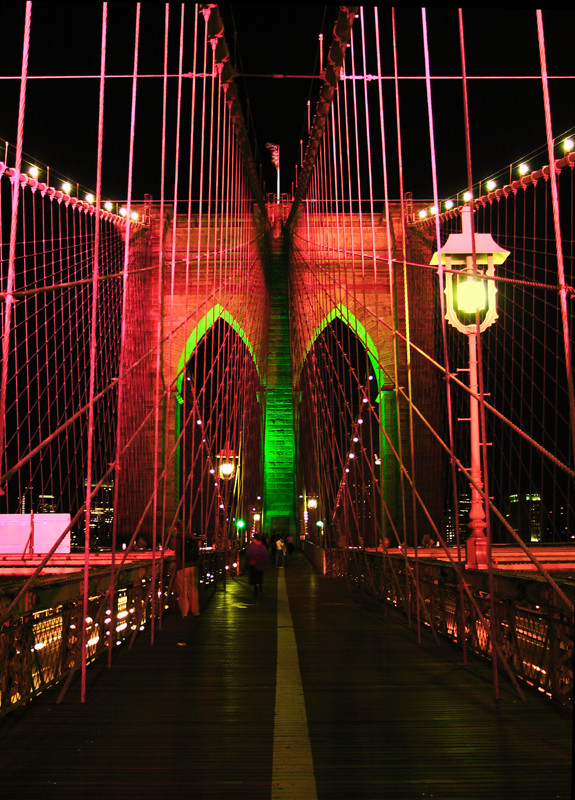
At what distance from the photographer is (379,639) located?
19.7ft

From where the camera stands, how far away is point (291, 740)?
10.3ft

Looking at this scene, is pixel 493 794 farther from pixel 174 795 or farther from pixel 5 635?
pixel 5 635

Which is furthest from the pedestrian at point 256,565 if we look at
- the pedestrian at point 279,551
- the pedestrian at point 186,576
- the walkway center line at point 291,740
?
the pedestrian at point 279,551

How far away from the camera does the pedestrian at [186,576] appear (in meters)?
7.70

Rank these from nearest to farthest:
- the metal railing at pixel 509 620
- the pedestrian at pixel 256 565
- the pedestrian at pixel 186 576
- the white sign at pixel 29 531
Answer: the metal railing at pixel 509 620 → the pedestrian at pixel 186 576 → the pedestrian at pixel 256 565 → the white sign at pixel 29 531

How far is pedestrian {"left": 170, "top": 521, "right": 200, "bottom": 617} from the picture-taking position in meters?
7.70

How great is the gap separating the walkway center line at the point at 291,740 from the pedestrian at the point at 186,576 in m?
2.48

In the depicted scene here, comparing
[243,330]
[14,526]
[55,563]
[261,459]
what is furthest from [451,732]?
[261,459]

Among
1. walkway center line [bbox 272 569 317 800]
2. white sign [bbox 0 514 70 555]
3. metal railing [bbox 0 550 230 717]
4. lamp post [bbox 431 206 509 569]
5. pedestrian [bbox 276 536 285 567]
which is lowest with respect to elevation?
walkway center line [bbox 272 569 317 800]

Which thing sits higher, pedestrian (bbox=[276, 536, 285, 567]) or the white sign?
the white sign

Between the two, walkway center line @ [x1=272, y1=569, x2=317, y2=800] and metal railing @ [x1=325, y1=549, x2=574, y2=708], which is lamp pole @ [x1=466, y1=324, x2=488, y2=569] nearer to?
metal railing @ [x1=325, y1=549, x2=574, y2=708]

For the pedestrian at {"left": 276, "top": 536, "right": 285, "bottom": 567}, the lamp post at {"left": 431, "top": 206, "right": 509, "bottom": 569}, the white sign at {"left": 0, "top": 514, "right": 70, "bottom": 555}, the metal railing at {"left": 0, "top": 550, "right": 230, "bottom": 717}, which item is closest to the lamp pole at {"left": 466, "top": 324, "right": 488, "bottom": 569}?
the lamp post at {"left": 431, "top": 206, "right": 509, "bottom": 569}

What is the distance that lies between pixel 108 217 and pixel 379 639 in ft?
51.0

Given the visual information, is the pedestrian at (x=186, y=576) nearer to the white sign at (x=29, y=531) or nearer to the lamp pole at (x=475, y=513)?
the lamp pole at (x=475, y=513)
